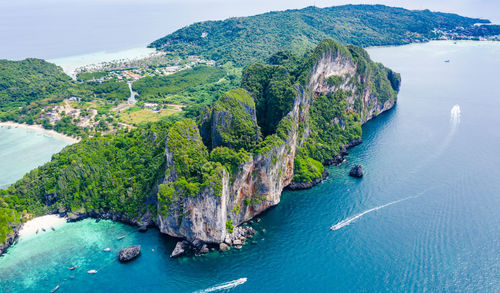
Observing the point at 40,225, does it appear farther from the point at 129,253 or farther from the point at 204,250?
the point at 204,250

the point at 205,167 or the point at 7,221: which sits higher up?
the point at 205,167

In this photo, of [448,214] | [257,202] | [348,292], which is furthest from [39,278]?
[448,214]

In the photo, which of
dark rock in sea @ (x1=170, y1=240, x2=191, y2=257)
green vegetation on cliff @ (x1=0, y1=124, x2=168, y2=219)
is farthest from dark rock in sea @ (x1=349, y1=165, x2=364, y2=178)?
green vegetation on cliff @ (x1=0, y1=124, x2=168, y2=219)

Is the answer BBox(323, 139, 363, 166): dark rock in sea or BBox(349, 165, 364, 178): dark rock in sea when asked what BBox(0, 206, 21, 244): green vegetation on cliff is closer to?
BBox(323, 139, 363, 166): dark rock in sea

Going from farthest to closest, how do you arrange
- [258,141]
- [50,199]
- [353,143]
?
[353,143], [258,141], [50,199]

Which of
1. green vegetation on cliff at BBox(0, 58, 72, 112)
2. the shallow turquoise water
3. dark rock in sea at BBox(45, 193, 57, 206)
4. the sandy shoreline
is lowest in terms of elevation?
dark rock in sea at BBox(45, 193, 57, 206)

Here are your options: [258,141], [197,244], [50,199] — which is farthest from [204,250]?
[50,199]

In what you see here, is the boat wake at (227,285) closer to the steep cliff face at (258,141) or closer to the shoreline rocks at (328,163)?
the steep cliff face at (258,141)
